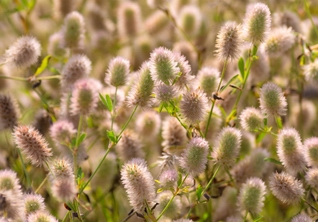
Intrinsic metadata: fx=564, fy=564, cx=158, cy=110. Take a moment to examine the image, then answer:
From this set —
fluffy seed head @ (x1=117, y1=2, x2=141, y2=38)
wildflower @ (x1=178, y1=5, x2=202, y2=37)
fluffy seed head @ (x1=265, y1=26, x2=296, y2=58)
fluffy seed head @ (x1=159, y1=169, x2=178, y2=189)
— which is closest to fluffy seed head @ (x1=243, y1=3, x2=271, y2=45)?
fluffy seed head @ (x1=265, y1=26, x2=296, y2=58)

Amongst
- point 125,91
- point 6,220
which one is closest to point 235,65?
point 125,91

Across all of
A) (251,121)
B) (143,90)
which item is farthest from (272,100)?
(143,90)

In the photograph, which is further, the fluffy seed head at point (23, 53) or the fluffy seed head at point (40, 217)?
the fluffy seed head at point (23, 53)

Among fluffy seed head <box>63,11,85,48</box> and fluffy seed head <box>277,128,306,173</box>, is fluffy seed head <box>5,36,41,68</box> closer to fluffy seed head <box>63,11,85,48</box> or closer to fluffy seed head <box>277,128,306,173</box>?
fluffy seed head <box>63,11,85,48</box>

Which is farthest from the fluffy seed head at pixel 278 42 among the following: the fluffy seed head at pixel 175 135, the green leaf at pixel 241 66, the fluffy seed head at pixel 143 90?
the fluffy seed head at pixel 143 90

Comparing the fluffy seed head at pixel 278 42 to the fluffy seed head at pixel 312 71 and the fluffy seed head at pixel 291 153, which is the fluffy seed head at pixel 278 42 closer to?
the fluffy seed head at pixel 312 71

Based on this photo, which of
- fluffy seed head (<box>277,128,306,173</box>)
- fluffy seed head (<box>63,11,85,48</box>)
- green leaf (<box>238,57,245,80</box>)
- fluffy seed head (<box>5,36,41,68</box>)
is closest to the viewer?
fluffy seed head (<box>277,128,306,173</box>)

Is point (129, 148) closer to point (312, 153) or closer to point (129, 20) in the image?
point (312, 153)
